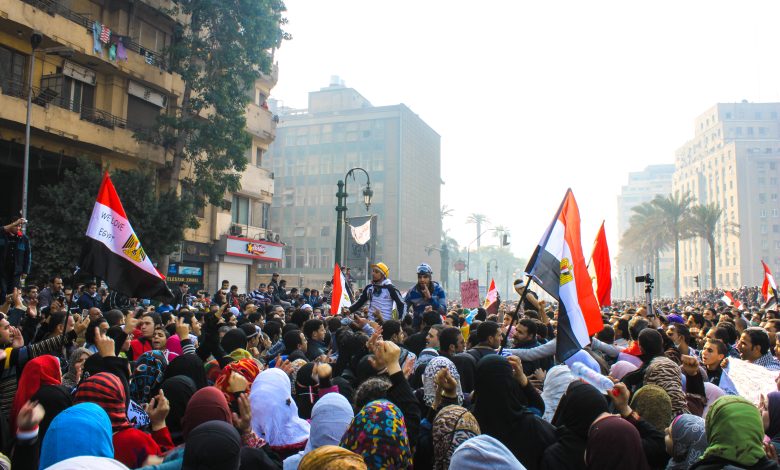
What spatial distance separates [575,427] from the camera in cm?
376

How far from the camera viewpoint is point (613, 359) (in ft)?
26.5

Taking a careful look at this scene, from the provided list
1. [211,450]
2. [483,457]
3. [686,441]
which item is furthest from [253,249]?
[483,457]

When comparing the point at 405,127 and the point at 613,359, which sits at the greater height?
the point at 405,127

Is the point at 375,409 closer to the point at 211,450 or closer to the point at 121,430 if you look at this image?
the point at 211,450

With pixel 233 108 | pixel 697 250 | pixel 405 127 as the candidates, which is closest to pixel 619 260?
pixel 697 250

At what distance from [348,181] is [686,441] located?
223ft

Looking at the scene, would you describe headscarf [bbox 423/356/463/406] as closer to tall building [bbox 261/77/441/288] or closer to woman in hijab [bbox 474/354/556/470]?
woman in hijab [bbox 474/354/556/470]

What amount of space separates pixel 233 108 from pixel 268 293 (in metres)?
9.41

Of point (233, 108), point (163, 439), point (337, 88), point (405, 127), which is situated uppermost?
point (337, 88)

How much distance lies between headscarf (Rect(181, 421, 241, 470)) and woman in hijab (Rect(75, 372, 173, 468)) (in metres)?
1.03

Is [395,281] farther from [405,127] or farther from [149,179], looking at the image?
[149,179]

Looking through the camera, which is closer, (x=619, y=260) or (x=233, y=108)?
(x=233, y=108)

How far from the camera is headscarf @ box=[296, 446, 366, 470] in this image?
2688 millimetres

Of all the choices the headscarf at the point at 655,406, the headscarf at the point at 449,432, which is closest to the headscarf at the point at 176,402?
the headscarf at the point at 449,432
